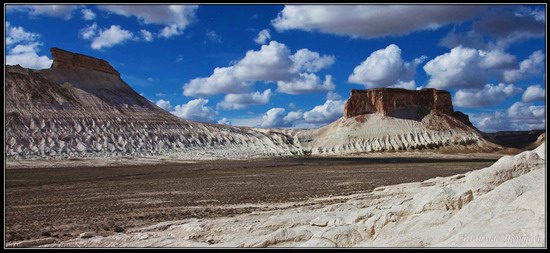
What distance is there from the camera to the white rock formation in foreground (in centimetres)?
777

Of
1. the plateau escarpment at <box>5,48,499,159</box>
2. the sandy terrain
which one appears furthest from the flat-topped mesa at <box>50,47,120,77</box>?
the sandy terrain

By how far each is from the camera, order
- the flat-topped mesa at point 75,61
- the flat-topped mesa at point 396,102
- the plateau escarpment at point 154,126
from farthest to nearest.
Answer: the flat-topped mesa at point 396,102, the flat-topped mesa at point 75,61, the plateau escarpment at point 154,126

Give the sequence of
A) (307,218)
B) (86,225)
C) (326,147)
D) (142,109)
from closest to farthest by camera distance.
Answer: (307,218) < (86,225) < (142,109) < (326,147)

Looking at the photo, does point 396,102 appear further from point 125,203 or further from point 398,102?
point 125,203

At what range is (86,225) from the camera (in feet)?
50.2

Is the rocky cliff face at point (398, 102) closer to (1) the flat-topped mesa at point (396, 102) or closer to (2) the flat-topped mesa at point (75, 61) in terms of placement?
(1) the flat-topped mesa at point (396, 102)

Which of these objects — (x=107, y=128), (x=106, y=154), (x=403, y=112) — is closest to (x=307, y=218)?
(x=106, y=154)

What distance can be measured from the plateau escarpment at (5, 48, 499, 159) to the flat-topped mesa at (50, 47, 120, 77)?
18cm

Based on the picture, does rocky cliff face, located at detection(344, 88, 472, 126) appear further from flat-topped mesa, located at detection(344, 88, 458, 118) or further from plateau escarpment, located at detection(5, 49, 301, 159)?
plateau escarpment, located at detection(5, 49, 301, 159)

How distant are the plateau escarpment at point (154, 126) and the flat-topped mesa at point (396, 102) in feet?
0.79

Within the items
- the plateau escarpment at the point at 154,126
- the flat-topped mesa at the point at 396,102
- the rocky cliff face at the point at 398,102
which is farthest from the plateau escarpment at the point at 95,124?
the rocky cliff face at the point at 398,102

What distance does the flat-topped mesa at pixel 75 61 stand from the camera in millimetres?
95062

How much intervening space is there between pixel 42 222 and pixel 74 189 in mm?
12554

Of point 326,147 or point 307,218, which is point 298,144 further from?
point 307,218
